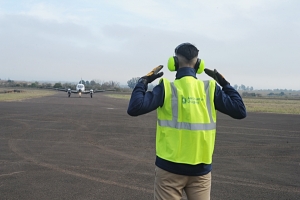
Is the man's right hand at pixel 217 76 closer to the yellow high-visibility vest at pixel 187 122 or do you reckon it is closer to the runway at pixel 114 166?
the yellow high-visibility vest at pixel 187 122

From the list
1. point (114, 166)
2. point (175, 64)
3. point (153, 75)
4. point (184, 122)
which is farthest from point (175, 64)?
point (114, 166)

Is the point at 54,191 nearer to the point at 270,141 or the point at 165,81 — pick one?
the point at 165,81

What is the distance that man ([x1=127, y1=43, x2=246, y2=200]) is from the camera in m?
2.61

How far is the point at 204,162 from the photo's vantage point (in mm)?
2666

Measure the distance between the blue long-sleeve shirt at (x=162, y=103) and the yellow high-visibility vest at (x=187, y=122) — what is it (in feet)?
0.17

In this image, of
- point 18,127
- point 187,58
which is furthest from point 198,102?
point 18,127

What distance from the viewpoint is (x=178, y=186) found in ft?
8.79

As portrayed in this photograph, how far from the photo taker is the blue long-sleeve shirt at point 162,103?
104 inches

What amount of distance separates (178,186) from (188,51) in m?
1.17

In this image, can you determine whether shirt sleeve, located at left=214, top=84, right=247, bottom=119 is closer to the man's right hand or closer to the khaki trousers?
the man's right hand

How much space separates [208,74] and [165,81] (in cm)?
59

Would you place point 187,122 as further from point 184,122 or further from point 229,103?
point 229,103


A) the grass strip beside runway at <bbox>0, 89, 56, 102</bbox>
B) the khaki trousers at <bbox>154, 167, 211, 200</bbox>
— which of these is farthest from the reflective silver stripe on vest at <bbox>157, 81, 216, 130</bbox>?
the grass strip beside runway at <bbox>0, 89, 56, 102</bbox>

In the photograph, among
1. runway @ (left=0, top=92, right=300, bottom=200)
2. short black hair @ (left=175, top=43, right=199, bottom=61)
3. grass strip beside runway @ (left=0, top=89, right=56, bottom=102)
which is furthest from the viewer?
grass strip beside runway @ (left=0, top=89, right=56, bottom=102)
